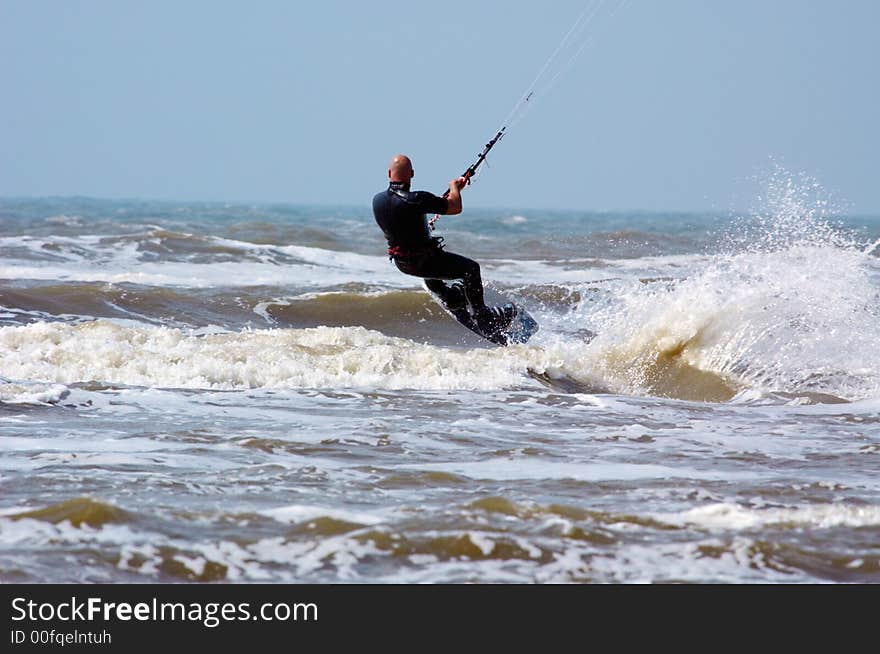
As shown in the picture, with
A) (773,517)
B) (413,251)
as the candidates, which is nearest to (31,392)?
(413,251)

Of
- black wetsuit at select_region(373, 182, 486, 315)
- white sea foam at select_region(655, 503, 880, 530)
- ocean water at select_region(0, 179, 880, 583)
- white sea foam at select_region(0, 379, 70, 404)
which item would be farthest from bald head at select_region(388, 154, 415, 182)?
white sea foam at select_region(655, 503, 880, 530)

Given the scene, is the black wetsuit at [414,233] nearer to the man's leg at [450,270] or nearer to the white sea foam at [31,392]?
the man's leg at [450,270]

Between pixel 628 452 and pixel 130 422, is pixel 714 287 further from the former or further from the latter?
pixel 130 422

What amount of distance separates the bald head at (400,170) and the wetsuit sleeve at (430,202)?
234 mm

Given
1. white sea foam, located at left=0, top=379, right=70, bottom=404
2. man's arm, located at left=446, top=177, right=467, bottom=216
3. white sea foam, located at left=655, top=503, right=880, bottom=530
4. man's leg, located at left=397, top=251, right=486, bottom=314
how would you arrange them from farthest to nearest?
man's leg, located at left=397, top=251, right=486, bottom=314 → man's arm, located at left=446, top=177, right=467, bottom=216 → white sea foam, located at left=0, top=379, right=70, bottom=404 → white sea foam, located at left=655, top=503, right=880, bottom=530

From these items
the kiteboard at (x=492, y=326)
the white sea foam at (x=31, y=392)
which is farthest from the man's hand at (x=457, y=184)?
the white sea foam at (x=31, y=392)

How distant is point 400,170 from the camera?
9.86m

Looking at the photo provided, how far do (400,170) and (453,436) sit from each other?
2.67 metres

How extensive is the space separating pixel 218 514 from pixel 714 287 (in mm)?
8278

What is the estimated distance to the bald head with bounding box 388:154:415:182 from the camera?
32.3 feet

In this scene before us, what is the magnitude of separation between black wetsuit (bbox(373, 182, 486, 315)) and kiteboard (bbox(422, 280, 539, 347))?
0.16 meters

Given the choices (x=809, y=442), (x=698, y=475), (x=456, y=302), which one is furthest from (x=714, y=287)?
(x=698, y=475)

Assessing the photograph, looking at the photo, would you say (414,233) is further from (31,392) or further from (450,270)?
(31,392)

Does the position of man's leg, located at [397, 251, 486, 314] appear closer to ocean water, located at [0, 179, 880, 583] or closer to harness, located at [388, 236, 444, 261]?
harness, located at [388, 236, 444, 261]
